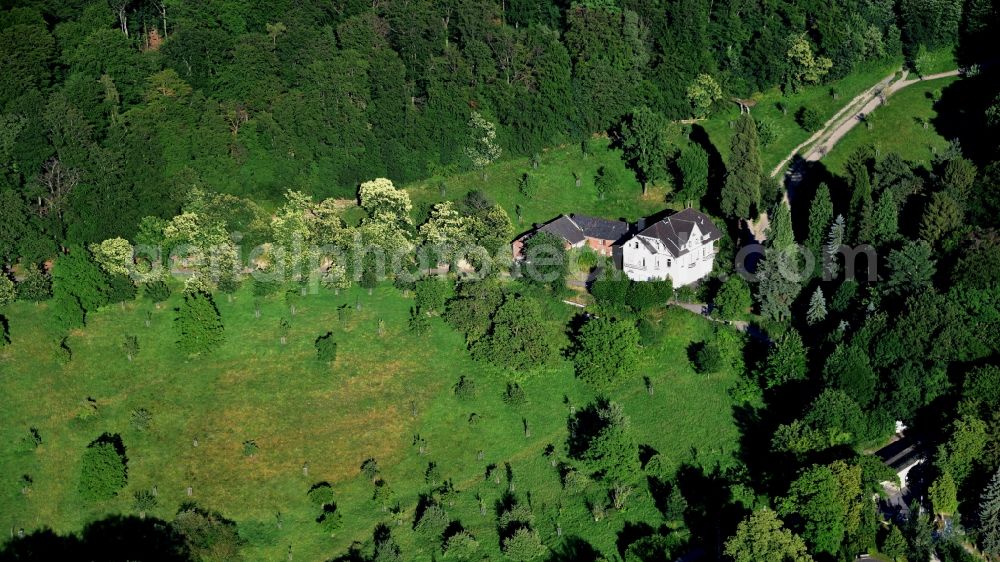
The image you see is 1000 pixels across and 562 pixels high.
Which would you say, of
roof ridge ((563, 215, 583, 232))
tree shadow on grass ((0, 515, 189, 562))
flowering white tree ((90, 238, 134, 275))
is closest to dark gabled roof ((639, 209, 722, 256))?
roof ridge ((563, 215, 583, 232))

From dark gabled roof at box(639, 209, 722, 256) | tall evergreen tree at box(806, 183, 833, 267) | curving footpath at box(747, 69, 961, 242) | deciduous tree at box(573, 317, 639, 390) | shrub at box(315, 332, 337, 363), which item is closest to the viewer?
deciduous tree at box(573, 317, 639, 390)

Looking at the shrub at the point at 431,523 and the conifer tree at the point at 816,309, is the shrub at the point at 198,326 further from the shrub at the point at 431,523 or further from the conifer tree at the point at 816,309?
the conifer tree at the point at 816,309

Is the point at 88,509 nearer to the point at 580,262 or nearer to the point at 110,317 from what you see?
the point at 110,317

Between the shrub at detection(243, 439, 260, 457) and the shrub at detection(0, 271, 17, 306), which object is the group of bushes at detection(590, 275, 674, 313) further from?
the shrub at detection(0, 271, 17, 306)

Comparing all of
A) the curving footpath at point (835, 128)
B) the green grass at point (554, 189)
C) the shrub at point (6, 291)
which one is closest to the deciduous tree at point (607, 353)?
the green grass at point (554, 189)

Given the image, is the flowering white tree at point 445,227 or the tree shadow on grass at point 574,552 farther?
the flowering white tree at point 445,227

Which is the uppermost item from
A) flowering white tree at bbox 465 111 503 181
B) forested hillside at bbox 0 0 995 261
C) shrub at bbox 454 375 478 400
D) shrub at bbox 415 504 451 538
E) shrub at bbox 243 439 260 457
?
forested hillside at bbox 0 0 995 261

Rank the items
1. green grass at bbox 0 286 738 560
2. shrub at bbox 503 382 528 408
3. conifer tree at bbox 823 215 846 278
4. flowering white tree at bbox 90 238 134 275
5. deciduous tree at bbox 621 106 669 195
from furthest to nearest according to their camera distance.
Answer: deciduous tree at bbox 621 106 669 195, conifer tree at bbox 823 215 846 278, flowering white tree at bbox 90 238 134 275, shrub at bbox 503 382 528 408, green grass at bbox 0 286 738 560
